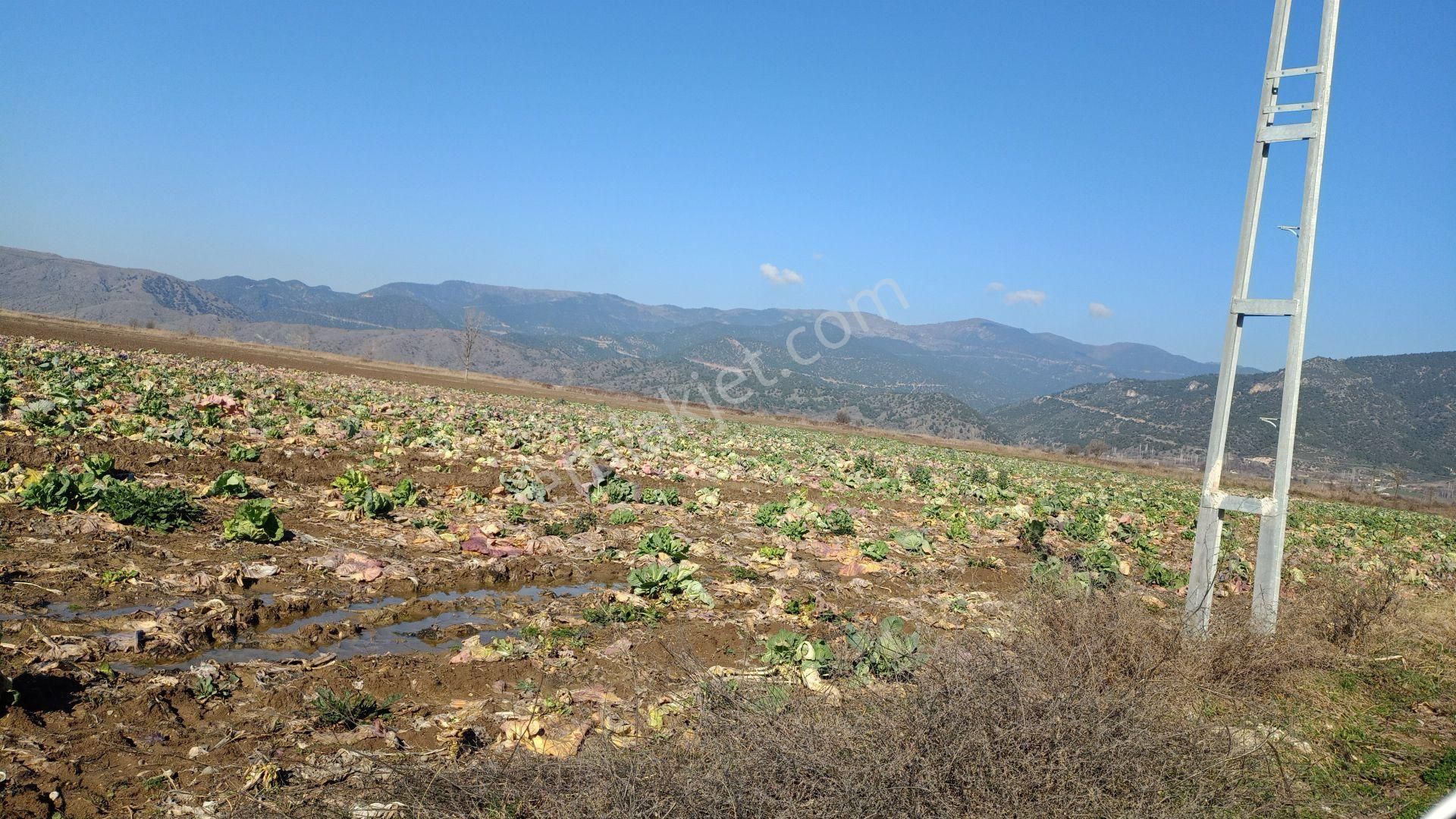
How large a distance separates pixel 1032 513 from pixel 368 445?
563 inches

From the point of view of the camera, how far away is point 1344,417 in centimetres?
6494

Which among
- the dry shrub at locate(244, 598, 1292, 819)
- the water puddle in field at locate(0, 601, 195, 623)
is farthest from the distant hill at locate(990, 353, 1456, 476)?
the water puddle in field at locate(0, 601, 195, 623)

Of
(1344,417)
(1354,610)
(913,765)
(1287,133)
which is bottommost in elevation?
(1354,610)

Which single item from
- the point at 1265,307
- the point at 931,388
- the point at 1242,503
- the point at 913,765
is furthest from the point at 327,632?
the point at 931,388

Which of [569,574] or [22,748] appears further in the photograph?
[569,574]

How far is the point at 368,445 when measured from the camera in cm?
1496

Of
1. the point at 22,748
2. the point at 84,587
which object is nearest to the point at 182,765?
the point at 22,748

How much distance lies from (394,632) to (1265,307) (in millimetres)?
7941

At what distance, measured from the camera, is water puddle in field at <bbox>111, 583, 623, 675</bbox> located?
5.33 metres

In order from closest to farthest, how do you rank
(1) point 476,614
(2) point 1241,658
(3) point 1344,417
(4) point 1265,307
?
(2) point 1241,658 < (4) point 1265,307 < (1) point 476,614 < (3) point 1344,417

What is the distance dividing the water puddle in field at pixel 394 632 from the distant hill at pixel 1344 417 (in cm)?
5100

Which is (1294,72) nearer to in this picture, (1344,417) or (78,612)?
(78,612)

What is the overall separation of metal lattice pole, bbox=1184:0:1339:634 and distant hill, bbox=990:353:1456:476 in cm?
4710

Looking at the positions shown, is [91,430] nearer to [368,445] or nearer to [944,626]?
[368,445]
